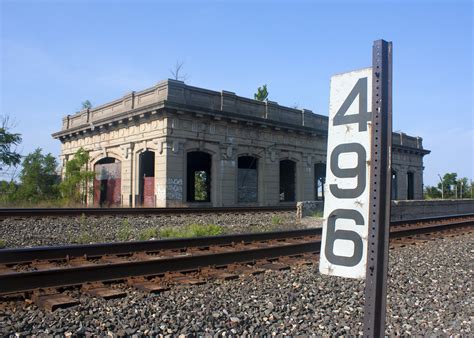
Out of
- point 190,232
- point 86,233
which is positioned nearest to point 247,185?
point 190,232

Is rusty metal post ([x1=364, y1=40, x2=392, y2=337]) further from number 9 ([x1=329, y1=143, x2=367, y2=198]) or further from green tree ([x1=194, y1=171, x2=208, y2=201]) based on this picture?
green tree ([x1=194, y1=171, x2=208, y2=201])

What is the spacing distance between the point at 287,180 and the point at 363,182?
31.9 metres

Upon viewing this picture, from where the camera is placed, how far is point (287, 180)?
3406cm

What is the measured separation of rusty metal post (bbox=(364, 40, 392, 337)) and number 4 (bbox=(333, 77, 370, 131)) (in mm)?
57

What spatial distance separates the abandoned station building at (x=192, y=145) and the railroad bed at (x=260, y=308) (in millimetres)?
18354

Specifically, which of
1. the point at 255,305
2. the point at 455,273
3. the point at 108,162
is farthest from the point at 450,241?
the point at 108,162

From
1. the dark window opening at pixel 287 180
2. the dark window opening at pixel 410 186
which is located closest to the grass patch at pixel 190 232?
the dark window opening at pixel 287 180

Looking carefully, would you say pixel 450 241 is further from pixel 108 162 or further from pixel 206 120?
pixel 108 162

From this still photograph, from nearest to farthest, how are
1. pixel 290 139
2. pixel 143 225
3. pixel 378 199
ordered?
1. pixel 378 199
2. pixel 143 225
3. pixel 290 139

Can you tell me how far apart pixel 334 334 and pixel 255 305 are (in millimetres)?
1201

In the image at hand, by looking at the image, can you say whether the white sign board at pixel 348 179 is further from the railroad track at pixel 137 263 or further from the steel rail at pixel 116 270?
the steel rail at pixel 116 270

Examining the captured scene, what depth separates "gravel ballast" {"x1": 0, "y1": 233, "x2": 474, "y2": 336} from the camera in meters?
4.45

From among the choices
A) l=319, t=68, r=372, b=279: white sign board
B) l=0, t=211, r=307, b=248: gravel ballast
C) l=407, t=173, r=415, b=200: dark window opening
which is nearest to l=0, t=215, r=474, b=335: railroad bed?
l=319, t=68, r=372, b=279: white sign board

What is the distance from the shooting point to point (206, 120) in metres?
26.0
